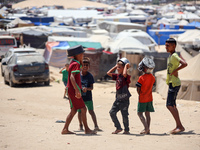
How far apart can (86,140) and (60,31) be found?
27636 millimetres

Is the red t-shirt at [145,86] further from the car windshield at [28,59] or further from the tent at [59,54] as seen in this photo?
the tent at [59,54]

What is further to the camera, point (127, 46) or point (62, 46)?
point (62, 46)

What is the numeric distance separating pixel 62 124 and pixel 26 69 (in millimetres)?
7347

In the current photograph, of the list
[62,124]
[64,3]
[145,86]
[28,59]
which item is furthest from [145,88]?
[64,3]

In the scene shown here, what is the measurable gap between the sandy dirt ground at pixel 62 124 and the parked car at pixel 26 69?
1.24 feet

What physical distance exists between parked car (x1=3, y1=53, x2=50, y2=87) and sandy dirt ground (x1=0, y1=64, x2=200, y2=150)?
0.38 m

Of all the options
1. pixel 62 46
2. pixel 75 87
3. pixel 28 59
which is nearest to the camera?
pixel 75 87

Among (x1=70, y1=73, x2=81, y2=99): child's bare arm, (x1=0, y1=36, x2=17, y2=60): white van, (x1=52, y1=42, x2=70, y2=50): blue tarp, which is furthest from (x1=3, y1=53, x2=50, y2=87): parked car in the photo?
(x1=70, y1=73, x2=81, y2=99): child's bare arm

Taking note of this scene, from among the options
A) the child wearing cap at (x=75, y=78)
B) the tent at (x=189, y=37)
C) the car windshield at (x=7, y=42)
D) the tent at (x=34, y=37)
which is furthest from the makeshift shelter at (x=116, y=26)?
the child wearing cap at (x=75, y=78)

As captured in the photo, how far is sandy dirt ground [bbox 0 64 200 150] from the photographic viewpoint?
511 cm

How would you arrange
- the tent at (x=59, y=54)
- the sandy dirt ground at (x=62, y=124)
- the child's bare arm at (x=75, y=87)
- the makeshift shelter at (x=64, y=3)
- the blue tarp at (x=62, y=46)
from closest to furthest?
the sandy dirt ground at (x=62, y=124)
the child's bare arm at (x=75, y=87)
the tent at (x=59, y=54)
the blue tarp at (x=62, y=46)
the makeshift shelter at (x=64, y=3)

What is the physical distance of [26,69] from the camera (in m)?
14.2

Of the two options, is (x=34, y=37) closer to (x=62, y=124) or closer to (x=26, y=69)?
(x=26, y=69)

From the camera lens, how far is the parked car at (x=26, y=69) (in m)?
14.2
